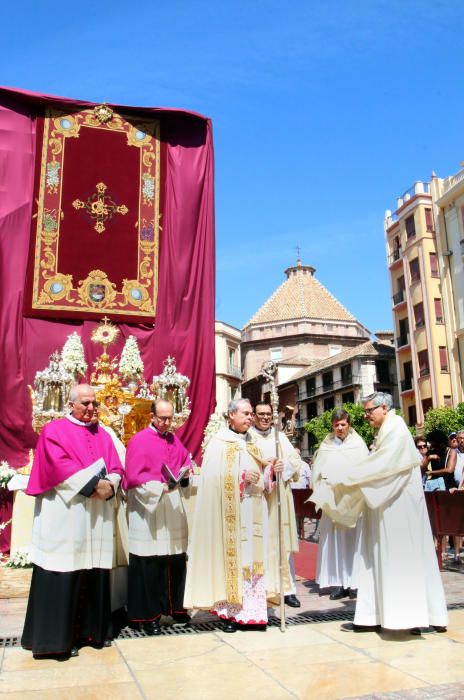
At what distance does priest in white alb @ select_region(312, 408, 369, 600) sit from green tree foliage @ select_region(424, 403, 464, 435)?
18.8 metres

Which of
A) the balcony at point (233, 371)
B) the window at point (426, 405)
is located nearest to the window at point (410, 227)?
the window at point (426, 405)

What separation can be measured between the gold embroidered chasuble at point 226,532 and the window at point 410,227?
28.7m

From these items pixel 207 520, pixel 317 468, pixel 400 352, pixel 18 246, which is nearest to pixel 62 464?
pixel 207 520

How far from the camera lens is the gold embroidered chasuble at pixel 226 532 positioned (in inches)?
179

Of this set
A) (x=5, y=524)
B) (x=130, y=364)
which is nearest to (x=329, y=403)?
(x=130, y=364)

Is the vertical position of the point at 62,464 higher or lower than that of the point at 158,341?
lower

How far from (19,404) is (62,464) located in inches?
254

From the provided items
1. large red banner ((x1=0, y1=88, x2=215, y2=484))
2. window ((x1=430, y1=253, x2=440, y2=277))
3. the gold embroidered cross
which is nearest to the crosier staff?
large red banner ((x1=0, y1=88, x2=215, y2=484))

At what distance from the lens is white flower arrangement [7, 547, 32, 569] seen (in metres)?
7.51

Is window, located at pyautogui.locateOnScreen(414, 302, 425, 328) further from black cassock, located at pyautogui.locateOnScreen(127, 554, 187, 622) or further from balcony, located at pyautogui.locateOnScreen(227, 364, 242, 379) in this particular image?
black cassock, located at pyautogui.locateOnScreen(127, 554, 187, 622)

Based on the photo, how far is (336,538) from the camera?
19.7 feet

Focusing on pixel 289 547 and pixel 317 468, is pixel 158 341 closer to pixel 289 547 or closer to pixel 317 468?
pixel 317 468

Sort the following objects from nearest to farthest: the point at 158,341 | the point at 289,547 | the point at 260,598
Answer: the point at 260,598
the point at 289,547
the point at 158,341

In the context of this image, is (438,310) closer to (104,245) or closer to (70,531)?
(104,245)
